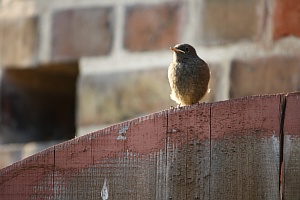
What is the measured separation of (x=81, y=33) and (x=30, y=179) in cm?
181

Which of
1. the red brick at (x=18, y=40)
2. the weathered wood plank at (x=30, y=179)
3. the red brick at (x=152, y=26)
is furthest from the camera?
the red brick at (x=18, y=40)

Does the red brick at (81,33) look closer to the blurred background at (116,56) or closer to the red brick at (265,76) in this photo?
the blurred background at (116,56)

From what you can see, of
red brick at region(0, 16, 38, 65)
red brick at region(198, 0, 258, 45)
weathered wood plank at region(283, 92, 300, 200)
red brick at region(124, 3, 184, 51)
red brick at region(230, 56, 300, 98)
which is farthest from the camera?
red brick at region(0, 16, 38, 65)

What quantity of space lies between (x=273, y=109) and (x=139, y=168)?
34cm

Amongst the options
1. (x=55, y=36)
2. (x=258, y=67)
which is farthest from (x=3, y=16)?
(x=258, y=67)

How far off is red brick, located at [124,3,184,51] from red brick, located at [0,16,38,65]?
1.66 feet

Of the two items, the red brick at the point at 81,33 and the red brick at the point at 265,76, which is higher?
the red brick at the point at 81,33

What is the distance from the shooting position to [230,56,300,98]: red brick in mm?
3316

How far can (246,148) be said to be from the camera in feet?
6.80

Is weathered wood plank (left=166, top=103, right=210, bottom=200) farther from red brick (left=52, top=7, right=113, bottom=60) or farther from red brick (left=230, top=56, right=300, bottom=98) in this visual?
red brick (left=52, top=7, right=113, bottom=60)

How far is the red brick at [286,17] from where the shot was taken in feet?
11.0

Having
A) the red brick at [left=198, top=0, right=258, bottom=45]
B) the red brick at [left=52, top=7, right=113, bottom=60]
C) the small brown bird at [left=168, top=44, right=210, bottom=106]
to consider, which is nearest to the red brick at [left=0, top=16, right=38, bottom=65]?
the red brick at [left=52, top=7, right=113, bottom=60]

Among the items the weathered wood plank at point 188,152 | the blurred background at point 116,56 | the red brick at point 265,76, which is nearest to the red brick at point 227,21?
the blurred background at point 116,56

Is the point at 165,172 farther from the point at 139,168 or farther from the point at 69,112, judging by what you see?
the point at 69,112
